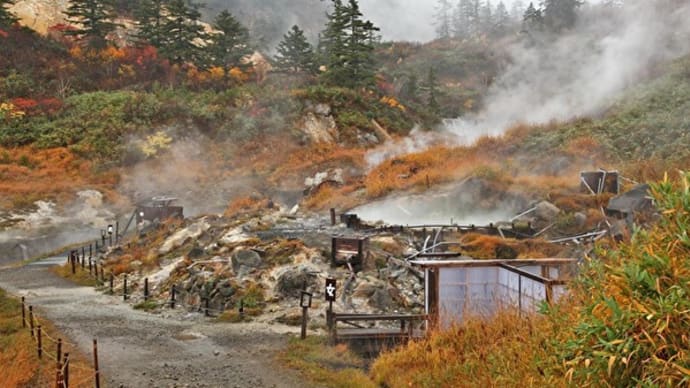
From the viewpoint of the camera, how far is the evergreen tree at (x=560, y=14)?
46.7 meters

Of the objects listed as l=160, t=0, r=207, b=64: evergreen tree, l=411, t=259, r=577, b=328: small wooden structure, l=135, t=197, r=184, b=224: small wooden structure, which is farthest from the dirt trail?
l=160, t=0, r=207, b=64: evergreen tree

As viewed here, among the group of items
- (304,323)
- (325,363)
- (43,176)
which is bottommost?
(325,363)

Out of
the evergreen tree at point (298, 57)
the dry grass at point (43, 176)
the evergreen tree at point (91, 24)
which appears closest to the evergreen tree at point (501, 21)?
the evergreen tree at point (298, 57)

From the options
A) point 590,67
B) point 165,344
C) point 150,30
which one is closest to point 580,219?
point 165,344

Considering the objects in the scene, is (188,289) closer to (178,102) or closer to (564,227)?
(564,227)

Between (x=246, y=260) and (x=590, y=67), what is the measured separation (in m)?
26.5

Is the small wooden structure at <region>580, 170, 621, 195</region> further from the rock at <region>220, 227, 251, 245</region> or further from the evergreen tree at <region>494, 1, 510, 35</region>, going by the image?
the evergreen tree at <region>494, 1, 510, 35</region>

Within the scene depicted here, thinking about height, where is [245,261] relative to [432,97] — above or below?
below

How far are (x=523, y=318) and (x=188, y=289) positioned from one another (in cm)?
1224

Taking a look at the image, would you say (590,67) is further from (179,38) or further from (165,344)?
(179,38)

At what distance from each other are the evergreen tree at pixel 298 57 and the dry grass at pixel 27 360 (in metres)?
42.5

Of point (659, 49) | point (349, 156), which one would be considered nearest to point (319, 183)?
point (349, 156)

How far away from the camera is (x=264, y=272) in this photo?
17.4 meters

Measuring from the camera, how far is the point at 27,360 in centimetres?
1041
